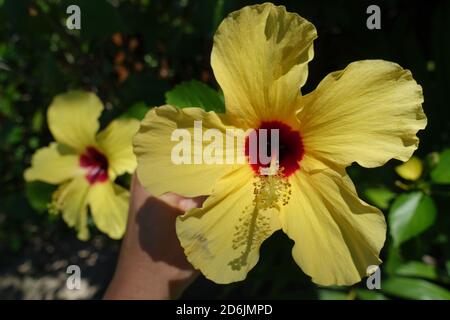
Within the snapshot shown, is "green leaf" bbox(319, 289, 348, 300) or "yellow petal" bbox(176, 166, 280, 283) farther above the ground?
"yellow petal" bbox(176, 166, 280, 283)

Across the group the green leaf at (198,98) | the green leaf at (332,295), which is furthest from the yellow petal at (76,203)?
the green leaf at (332,295)

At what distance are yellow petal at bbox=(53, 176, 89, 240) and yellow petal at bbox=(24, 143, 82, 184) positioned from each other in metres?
0.04

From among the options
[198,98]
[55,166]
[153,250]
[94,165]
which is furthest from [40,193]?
[198,98]

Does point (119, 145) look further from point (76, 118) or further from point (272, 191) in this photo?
point (272, 191)

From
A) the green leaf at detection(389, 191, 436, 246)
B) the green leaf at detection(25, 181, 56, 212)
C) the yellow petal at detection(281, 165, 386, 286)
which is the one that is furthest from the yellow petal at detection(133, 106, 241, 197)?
the green leaf at detection(25, 181, 56, 212)

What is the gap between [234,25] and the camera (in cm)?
124

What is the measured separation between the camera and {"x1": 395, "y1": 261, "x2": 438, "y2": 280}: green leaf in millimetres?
1964

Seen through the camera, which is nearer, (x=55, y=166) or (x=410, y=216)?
(x=410, y=216)

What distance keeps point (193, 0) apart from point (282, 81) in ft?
3.30

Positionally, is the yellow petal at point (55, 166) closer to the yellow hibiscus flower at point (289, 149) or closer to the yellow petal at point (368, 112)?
the yellow hibiscus flower at point (289, 149)

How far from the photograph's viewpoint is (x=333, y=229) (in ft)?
4.45

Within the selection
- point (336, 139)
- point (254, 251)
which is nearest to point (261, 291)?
point (254, 251)

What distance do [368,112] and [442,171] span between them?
0.63 meters

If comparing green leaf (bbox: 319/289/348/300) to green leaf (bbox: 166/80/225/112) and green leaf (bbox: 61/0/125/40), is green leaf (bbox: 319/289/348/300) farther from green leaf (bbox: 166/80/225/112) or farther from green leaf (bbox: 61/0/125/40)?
green leaf (bbox: 61/0/125/40)
